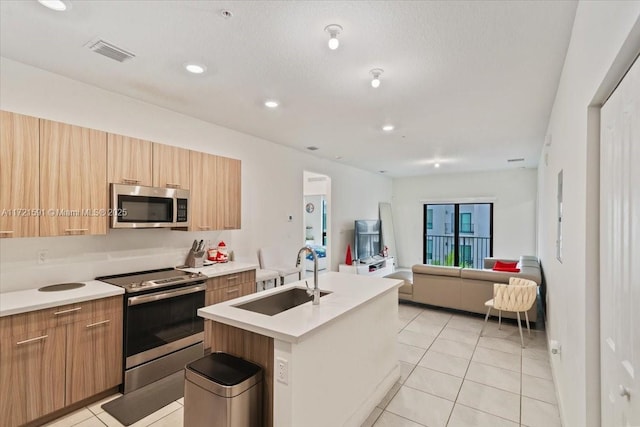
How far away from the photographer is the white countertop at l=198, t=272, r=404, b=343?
69.4 inches

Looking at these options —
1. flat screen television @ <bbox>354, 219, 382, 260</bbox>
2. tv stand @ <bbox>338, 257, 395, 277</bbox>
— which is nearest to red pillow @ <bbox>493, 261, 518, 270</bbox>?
tv stand @ <bbox>338, 257, 395, 277</bbox>

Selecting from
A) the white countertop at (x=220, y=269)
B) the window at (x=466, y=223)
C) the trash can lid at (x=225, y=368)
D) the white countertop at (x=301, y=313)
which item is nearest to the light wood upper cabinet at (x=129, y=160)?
the white countertop at (x=220, y=269)

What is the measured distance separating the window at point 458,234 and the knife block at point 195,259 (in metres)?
7.01

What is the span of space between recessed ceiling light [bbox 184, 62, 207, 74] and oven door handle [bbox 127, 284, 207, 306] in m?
2.05

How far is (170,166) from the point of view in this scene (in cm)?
341

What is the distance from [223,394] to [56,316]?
157 centimetres

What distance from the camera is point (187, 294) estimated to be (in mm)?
3150

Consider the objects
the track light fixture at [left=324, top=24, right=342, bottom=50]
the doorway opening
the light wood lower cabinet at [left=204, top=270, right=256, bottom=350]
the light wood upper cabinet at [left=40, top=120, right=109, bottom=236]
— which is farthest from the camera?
the doorway opening

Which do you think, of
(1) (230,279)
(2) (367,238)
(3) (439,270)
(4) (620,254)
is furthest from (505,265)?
(4) (620,254)

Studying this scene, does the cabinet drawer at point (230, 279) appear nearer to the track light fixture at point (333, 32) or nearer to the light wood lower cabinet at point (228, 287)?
the light wood lower cabinet at point (228, 287)

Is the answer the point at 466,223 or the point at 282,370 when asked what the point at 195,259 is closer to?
the point at 282,370

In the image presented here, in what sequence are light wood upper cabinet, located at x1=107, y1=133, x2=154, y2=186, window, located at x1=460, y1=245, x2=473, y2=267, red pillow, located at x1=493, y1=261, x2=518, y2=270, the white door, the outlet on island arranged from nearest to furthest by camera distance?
1. the white door
2. the outlet on island
3. light wood upper cabinet, located at x1=107, y1=133, x2=154, y2=186
4. red pillow, located at x1=493, y1=261, x2=518, y2=270
5. window, located at x1=460, y1=245, x2=473, y2=267

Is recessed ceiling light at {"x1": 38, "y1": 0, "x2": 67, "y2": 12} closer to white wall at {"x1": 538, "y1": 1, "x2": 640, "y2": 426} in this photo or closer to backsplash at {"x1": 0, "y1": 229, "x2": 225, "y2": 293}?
backsplash at {"x1": 0, "y1": 229, "x2": 225, "y2": 293}

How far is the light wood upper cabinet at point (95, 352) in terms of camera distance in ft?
7.86
